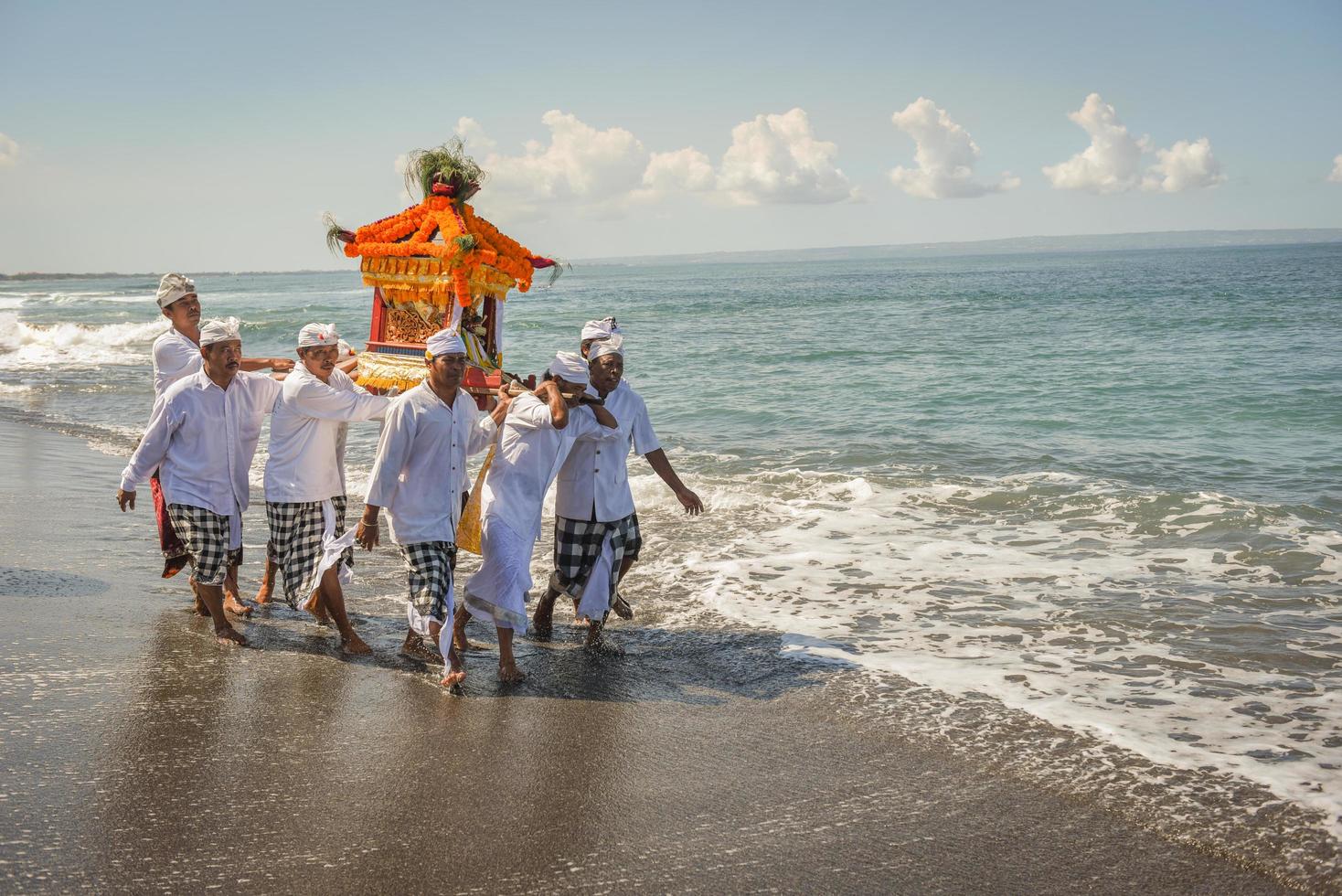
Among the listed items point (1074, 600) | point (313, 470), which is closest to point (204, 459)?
point (313, 470)

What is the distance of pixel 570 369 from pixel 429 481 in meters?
0.87

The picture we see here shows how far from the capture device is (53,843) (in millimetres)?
3424

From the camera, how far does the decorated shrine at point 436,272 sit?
603cm

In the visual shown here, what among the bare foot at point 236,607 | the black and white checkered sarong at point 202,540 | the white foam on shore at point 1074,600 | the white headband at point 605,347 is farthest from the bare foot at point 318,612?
the white foam on shore at point 1074,600

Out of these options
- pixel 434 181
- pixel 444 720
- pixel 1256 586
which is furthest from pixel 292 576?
pixel 1256 586

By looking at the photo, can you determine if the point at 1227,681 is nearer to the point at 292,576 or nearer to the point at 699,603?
the point at 699,603

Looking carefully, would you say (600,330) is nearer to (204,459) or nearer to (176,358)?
(204,459)

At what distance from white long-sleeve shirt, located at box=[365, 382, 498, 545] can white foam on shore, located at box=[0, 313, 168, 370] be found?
21.5 meters

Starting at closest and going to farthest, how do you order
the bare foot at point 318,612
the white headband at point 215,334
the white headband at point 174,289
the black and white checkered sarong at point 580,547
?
the white headband at point 215,334 → the black and white checkered sarong at point 580,547 → the bare foot at point 318,612 → the white headband at point 174,289

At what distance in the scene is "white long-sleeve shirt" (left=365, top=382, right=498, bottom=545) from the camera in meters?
5.00

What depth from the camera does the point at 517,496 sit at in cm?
533

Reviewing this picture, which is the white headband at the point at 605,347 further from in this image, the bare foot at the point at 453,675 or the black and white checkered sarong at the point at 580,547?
the bare foot at the point at 453,675

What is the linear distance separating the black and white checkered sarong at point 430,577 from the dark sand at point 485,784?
0.37 meters

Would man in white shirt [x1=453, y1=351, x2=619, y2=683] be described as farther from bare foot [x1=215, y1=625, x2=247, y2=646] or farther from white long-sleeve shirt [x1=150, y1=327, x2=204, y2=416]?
white long-sleeve shirt [x1=150, y1=327, x2=204, y2=416]
